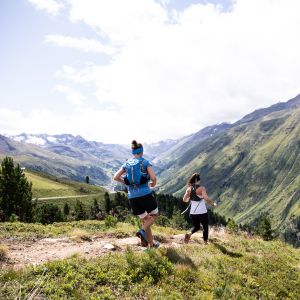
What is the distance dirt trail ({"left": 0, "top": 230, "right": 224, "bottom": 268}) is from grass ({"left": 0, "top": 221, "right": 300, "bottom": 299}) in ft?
4.31

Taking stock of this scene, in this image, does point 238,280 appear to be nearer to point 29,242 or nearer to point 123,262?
point 123,262

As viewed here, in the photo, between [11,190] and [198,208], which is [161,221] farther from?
[198,208]

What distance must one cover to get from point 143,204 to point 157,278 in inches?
113

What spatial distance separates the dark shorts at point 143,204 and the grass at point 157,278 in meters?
1.52

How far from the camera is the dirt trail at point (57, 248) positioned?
11534 millimetres

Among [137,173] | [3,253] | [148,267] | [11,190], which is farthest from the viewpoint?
[11,190]

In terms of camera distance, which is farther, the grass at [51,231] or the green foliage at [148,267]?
the grass at [51,231]

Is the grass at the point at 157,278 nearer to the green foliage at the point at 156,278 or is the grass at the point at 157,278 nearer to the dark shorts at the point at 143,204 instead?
the green foliage at the point at 156,278

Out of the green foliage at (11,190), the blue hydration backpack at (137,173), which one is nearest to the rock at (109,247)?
the blue hydration backpack at (137,173)

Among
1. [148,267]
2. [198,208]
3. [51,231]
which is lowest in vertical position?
[51,231]

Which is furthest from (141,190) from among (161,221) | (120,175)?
(161,221)

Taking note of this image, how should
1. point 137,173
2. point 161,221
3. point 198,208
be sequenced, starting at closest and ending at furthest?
point 137,173 < point 198,208 < point 161,221

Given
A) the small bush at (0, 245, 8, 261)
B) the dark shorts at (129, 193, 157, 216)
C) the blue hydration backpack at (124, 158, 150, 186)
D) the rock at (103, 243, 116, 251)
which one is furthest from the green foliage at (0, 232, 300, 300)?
the blue hydration backpack at (124, 158, 150, 186)

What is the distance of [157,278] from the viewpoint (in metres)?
10.2
